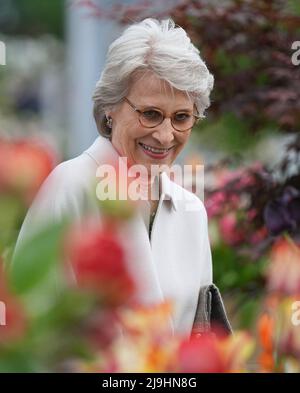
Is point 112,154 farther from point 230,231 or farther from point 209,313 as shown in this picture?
point 230,231

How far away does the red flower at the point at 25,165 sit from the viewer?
0.56 metres

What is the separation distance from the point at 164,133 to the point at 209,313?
0.35 m

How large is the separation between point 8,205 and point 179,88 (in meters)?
1.23

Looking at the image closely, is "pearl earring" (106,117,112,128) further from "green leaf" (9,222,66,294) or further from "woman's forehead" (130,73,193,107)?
"green leaf" (9,222,66,294)

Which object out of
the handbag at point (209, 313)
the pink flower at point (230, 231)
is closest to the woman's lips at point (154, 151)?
the handbag at point (209, 313)

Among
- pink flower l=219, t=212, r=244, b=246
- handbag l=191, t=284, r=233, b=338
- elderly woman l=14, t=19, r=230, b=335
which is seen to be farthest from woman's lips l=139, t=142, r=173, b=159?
pink flower l=219, t=212, r=244, b=246

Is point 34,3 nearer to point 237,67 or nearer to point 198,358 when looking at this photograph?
point 237,67

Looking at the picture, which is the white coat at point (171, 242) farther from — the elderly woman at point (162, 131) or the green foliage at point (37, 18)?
the green foliage at point (37, 18)

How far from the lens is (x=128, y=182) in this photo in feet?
2.54

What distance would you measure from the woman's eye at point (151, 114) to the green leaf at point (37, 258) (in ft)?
4.14

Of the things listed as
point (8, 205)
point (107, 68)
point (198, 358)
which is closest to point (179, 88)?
point (107, 68)

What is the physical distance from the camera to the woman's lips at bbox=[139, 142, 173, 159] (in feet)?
5.91

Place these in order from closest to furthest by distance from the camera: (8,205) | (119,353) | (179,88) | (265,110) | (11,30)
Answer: (8,205)
(119,353)
(179,88)
(265,110)
(11,30)

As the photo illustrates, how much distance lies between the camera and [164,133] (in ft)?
5.82
